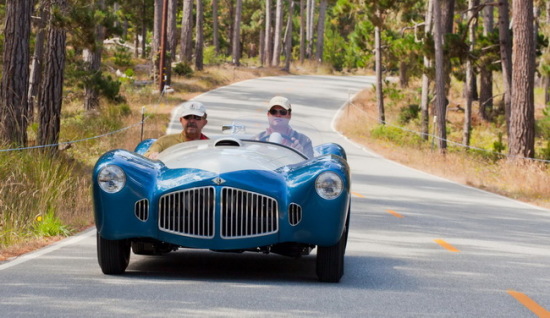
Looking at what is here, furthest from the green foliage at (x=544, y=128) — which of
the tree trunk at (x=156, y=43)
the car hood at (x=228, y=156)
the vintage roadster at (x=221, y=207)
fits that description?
the vintage roadster at (x=221, y=207)

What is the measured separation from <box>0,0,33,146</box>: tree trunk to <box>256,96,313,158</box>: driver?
9.69m

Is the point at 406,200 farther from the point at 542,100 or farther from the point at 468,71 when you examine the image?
the point at 542,100

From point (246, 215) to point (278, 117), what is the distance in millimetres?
2642

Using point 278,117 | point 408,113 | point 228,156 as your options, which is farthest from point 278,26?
point 228,156

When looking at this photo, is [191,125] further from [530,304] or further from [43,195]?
[530,304]

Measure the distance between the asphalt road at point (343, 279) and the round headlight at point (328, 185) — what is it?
2.43 feet

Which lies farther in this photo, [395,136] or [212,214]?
[395,136]

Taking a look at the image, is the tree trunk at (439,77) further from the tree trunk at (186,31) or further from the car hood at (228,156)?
the tree trunk at (186,31)

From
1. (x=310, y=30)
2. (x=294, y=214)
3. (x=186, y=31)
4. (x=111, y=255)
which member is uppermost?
(x=310, y=30)

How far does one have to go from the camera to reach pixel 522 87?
94.2ft

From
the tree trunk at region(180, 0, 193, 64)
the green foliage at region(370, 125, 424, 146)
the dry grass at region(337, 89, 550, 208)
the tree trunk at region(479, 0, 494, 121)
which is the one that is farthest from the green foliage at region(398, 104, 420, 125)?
the tree trunk at region(180, 0, 193, 64)

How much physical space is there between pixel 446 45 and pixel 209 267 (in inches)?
1102

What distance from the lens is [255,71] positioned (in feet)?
243

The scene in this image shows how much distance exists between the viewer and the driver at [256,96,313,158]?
10906mm
